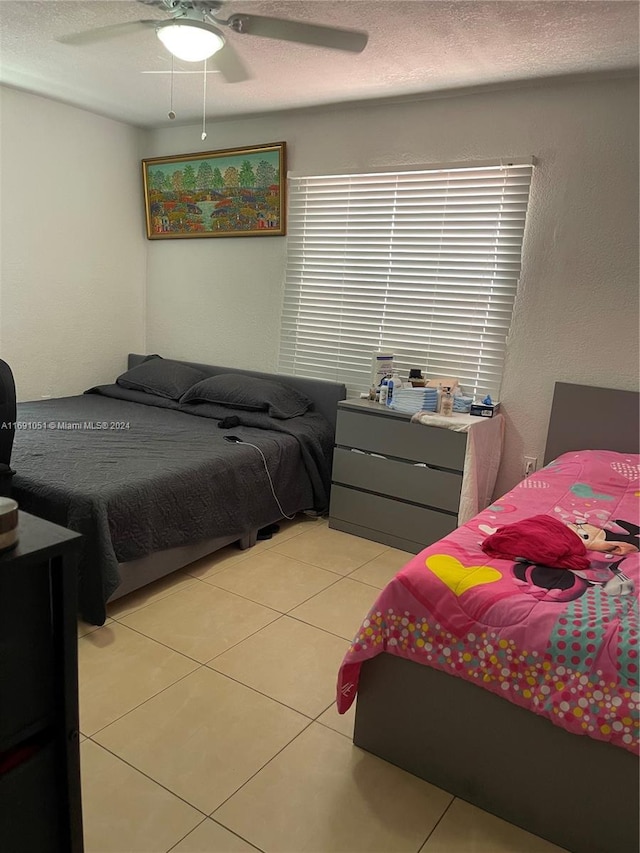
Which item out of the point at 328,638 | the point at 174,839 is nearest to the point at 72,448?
the point at 328,638

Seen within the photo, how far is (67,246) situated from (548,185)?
301cm

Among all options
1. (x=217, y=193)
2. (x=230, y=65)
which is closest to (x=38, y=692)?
(x=230, y=65)

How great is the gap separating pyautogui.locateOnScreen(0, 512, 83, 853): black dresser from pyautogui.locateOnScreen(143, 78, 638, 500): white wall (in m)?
2.66

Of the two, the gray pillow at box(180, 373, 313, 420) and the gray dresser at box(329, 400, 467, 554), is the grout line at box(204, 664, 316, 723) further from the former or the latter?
the gray pillow at box(180, 373, 313, 420)

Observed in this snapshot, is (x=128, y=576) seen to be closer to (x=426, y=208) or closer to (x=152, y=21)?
(x=152, y=21)

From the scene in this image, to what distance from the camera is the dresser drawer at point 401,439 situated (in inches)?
114

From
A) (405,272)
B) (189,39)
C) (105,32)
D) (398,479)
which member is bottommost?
(398,479)

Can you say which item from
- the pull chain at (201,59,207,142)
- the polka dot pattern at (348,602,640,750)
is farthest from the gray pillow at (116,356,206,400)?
the polka dot pattern at (348,602,640,750)

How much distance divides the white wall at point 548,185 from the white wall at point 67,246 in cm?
117

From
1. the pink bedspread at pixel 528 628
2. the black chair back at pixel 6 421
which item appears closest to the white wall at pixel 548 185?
the pink bedspread at pixel 528 628

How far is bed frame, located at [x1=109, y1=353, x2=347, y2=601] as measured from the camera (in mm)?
2428

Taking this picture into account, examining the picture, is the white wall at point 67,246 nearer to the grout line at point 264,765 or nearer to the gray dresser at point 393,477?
the gray dresser at point 393,477

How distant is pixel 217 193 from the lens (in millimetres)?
3994

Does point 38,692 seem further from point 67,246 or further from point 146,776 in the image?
point 67,246
